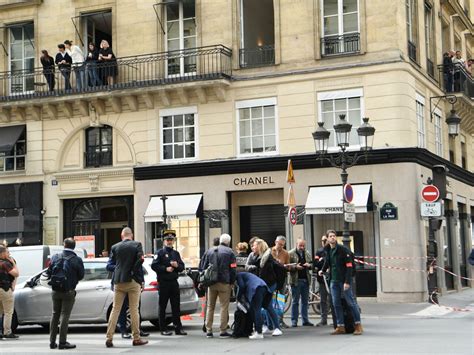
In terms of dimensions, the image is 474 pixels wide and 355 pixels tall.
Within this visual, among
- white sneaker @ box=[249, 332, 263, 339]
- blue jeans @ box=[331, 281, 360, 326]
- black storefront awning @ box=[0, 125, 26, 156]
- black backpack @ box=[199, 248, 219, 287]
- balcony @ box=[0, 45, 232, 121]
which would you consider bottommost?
white sneaker @ box=[249, 332, 263, 339]

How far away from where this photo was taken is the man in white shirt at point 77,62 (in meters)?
27.8

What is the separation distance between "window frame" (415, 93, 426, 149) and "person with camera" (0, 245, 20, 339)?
47.3 feet

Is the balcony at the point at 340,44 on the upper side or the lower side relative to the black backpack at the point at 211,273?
upper

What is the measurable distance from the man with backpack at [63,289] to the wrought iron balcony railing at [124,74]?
41.3 ft

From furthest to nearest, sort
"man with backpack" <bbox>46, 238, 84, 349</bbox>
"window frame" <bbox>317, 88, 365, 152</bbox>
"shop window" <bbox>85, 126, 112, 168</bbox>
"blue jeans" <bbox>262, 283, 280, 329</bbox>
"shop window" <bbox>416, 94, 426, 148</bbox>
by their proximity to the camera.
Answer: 1. "shop window" <bbox>85, 126, 112, 168</bbox>
2. "shop window" <bbox>416, 94, 426, 148</bbox>
3. "window frame" <bbox>317, 88, 365, 152</bbox>
4. "blue jeans" <bbox>262, 283, 280, 329</bbox>
5. "man with backpack" <bbox>46, 238, 84, 349</bbox>

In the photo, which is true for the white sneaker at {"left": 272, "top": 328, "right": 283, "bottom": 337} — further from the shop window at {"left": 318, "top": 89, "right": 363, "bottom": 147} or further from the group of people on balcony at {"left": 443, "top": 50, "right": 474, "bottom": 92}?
the group of people on balcony at {"left": 443, "top": 50, "right": 474, "bottom": 92}

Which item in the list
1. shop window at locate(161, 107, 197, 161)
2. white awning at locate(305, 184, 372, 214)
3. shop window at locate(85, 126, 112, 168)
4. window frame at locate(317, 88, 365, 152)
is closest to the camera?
white awning at locate(305, 184, 372, 214)

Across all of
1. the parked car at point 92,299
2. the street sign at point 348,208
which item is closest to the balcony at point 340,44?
the street sign at point 348,208

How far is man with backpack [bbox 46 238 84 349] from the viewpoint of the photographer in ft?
45.3

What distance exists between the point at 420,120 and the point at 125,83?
9.91 meters

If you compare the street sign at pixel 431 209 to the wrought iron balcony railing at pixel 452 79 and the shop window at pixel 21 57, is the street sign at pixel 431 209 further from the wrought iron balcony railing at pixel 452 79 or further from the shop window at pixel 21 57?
the shop window at pixel 21 57

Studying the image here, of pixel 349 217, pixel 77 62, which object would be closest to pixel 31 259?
pixel 349 217

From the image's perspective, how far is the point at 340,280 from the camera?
15.0 metres

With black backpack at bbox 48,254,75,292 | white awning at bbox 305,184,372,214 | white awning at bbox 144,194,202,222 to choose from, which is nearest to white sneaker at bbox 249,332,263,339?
black backpack at bbox 48,254,75,292
